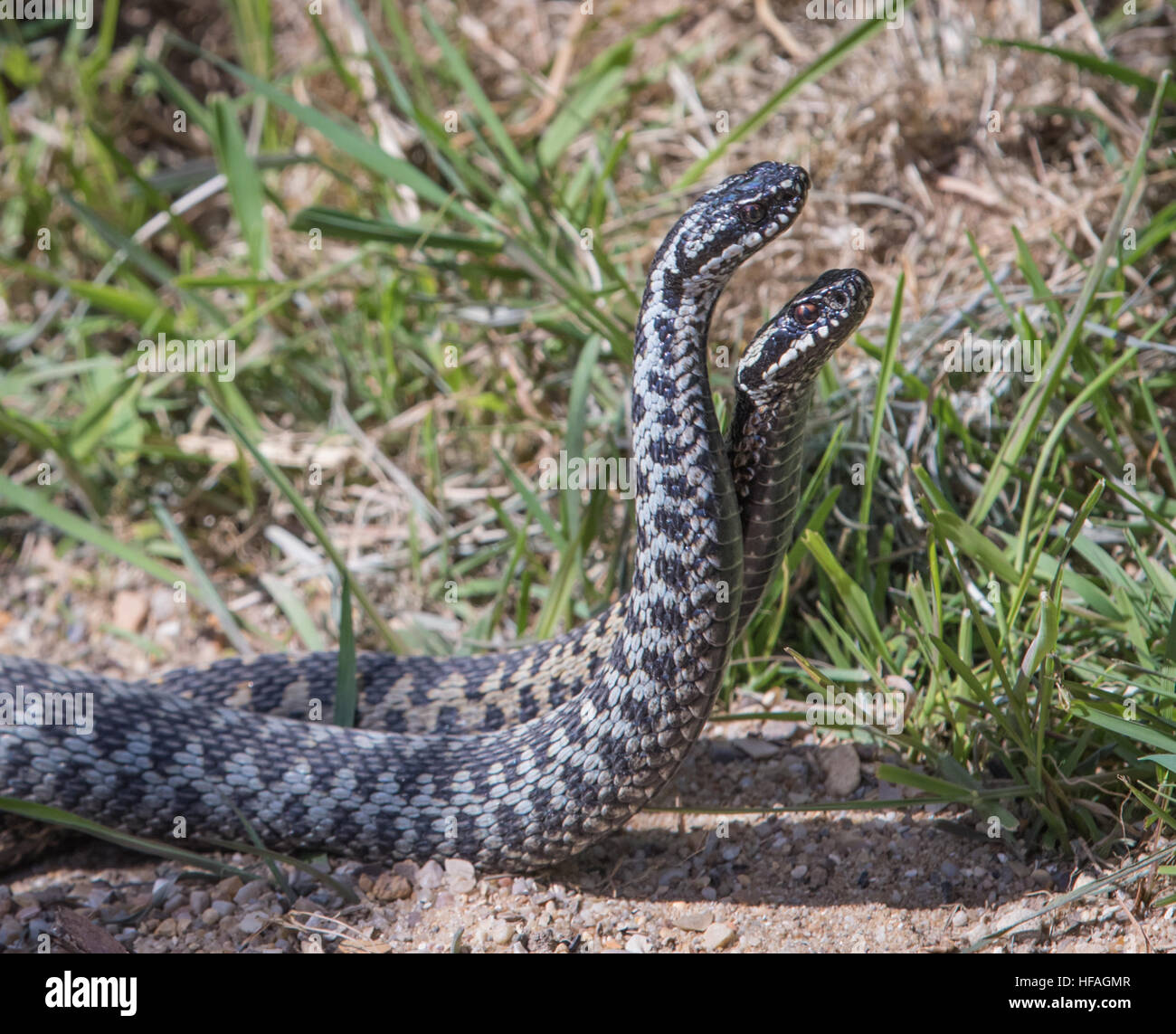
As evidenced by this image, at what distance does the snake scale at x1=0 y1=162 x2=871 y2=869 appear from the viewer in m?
2.99

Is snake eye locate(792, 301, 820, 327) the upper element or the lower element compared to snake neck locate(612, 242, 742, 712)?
upper

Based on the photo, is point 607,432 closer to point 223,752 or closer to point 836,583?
point 836,583

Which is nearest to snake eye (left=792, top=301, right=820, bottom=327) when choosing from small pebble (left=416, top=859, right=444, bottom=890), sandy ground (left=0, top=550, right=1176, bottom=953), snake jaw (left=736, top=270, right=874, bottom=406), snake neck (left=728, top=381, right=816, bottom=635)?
snake jaw (left=736, top=270, right=874, bottom=406)

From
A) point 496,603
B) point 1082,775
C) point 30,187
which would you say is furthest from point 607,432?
point 30,187

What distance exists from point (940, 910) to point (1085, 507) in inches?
48.2

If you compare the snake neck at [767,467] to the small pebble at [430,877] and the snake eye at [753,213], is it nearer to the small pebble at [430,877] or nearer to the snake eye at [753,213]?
the snake eye at [753,213]

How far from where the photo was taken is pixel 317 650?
4.73 m

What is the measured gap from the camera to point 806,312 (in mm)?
2963

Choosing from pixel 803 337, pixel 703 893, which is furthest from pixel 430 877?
pixel 803 337

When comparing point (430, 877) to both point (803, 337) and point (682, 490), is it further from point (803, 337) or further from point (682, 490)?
point (803, 337)

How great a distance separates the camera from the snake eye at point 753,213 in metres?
2.96

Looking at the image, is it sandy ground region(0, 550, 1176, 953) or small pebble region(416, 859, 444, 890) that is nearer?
sandy ground region(0, 550, 1176, 953)

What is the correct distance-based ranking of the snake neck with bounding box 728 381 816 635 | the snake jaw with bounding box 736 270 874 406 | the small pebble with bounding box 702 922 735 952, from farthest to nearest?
the small pebble with bounding box 702 922 735 952 < the snake neck with bounding box 728 381 816 635 < the snake jaw with bounding box 736 270 874 406

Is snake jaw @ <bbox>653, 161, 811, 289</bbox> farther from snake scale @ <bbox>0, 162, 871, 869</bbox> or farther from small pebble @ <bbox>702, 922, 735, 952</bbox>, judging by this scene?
small pebble @ <bbox>702, 922, 735, 952</bbox>
